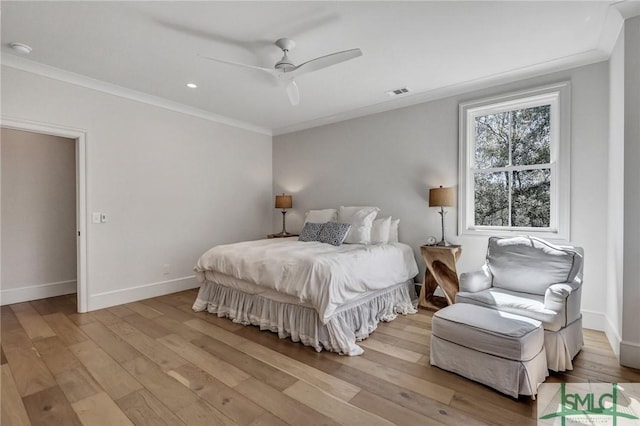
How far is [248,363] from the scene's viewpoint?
7.79ft

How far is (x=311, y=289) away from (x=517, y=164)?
9.10 feet

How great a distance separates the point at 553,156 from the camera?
324 centimetres

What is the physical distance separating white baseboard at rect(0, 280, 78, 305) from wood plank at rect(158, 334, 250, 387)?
264 centimetres

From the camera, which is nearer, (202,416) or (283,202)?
(202,416)

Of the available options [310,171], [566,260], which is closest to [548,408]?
[566,260]

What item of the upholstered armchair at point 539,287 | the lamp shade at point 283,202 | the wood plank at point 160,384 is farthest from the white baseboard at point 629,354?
the lamp shade at point 283,202

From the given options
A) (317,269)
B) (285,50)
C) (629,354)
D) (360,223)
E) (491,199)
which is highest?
(285,50)

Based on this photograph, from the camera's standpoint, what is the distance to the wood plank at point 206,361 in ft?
7.13

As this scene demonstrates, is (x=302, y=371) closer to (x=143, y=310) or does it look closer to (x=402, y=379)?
(x=402, y=379)

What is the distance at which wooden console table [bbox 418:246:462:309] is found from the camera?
342 cm

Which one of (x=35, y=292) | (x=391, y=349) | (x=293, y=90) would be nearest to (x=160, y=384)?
(x=391, y=349)

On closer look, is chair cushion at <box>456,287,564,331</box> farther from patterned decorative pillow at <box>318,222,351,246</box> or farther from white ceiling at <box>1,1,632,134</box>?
white ceiling at <box>1,1,632,134</box>

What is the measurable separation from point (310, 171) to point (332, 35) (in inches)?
110

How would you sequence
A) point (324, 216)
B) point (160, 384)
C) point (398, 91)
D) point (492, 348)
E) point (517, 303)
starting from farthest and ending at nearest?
1. point (324, 216)
2. point (398, 91)
3. point (517, 303)
4. point (160, 384)
5. point (492, 348)
